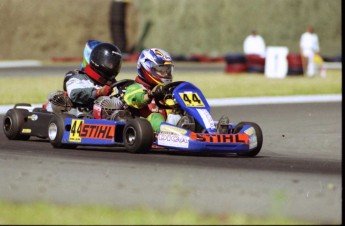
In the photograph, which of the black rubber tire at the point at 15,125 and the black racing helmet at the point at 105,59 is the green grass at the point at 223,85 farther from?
the black racing helmet at the point at 105,59

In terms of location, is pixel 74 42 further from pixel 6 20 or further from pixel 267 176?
pixel 267 176

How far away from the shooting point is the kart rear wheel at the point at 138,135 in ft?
32.0

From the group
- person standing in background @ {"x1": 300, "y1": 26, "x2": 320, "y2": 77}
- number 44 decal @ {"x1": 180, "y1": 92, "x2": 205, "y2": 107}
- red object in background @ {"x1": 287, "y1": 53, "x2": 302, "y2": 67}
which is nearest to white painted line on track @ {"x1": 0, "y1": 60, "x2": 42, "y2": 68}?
red object in background @ {"x1": 287, "y1": 53, "x2": 302, "y2": 67}

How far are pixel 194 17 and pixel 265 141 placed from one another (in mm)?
33676

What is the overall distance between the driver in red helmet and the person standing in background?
1828cm

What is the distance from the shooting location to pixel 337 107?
18188 millimetres

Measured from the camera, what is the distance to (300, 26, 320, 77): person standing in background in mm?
28969

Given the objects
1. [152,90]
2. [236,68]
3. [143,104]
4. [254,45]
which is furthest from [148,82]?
[254,45]

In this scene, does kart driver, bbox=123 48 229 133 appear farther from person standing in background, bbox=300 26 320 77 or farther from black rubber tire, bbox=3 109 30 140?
person standing in background, bbox=300 26 320 77

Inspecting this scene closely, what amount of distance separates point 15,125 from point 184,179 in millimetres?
4135

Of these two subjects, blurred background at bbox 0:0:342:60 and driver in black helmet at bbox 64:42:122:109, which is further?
blurred background at bbox 0:0:342:60

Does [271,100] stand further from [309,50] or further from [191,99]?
[309,50]

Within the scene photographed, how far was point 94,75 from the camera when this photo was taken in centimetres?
1158

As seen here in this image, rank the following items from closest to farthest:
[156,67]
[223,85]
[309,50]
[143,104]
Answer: [143,104]
[156,67]
[223,85]
[309,50]
